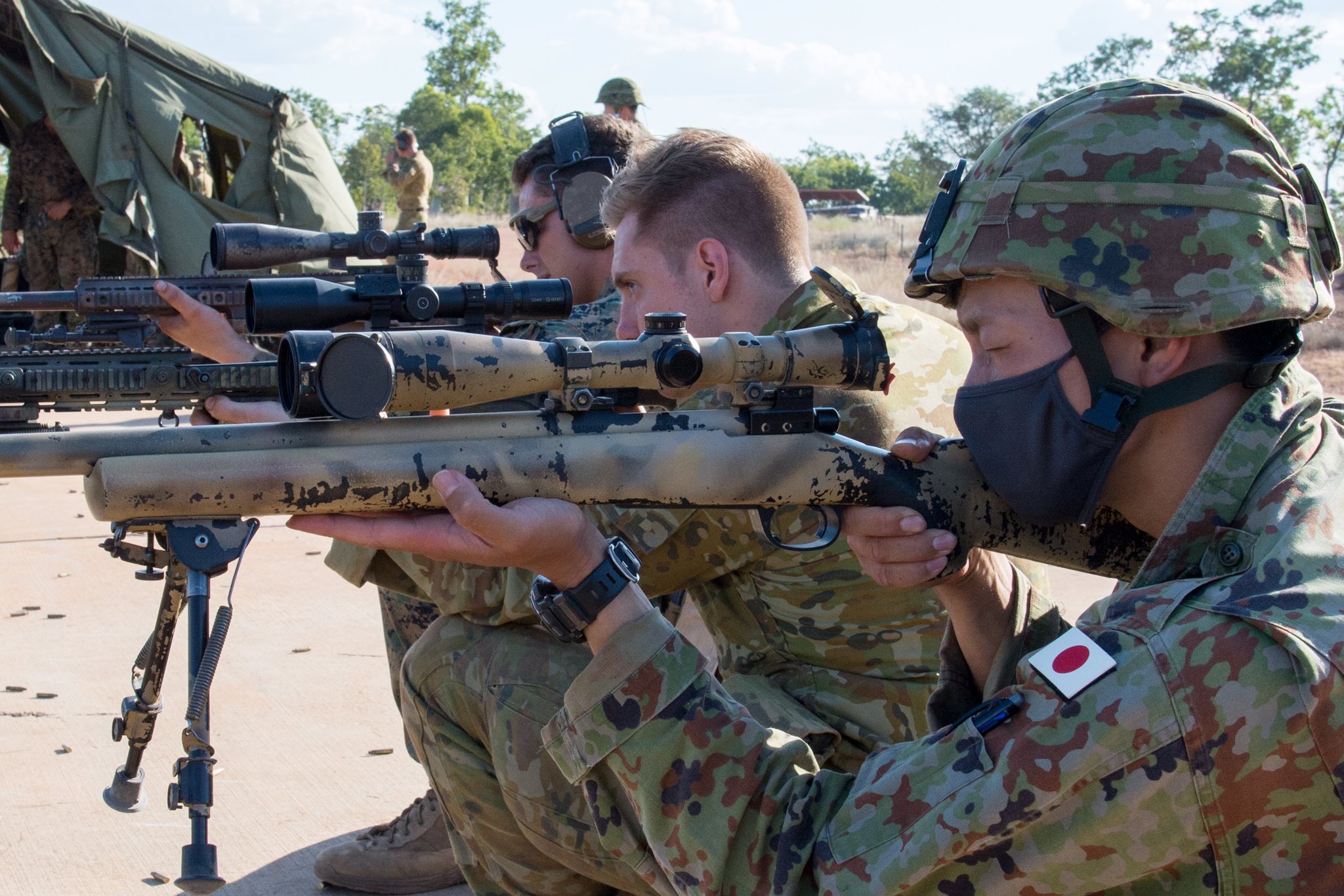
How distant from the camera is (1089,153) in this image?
84.9 inches

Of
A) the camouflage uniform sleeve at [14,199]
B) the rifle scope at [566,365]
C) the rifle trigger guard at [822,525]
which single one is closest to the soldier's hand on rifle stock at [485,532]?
the rifle scope at [566,365]

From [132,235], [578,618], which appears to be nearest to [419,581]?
[578,618]

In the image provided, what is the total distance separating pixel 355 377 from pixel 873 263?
2375cm

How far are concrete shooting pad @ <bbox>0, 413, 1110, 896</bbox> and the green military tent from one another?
5.28 metres

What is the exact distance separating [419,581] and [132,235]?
9.53 meters

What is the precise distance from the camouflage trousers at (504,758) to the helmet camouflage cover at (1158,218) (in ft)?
4.87

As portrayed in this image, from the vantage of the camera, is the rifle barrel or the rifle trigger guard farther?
the rifle barrel

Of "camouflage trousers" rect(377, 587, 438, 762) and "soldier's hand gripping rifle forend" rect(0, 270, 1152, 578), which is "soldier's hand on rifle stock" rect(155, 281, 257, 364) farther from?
"soldier's hand gripping rifle forend" rect(0, 270, 1152, 578)

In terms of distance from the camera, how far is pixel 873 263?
82.4 ft

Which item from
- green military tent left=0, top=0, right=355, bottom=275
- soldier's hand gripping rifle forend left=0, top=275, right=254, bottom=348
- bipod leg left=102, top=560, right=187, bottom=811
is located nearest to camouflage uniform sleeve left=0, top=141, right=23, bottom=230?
green military tent left=0, top=0, right=355, bottom=275

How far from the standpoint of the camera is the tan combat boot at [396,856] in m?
3.71

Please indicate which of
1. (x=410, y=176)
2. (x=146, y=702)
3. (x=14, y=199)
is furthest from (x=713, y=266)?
(x=410, y=176)

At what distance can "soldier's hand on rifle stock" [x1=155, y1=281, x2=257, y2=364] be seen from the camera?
206 inches

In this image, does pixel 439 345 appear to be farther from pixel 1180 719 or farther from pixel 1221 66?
pixel 1221 66
